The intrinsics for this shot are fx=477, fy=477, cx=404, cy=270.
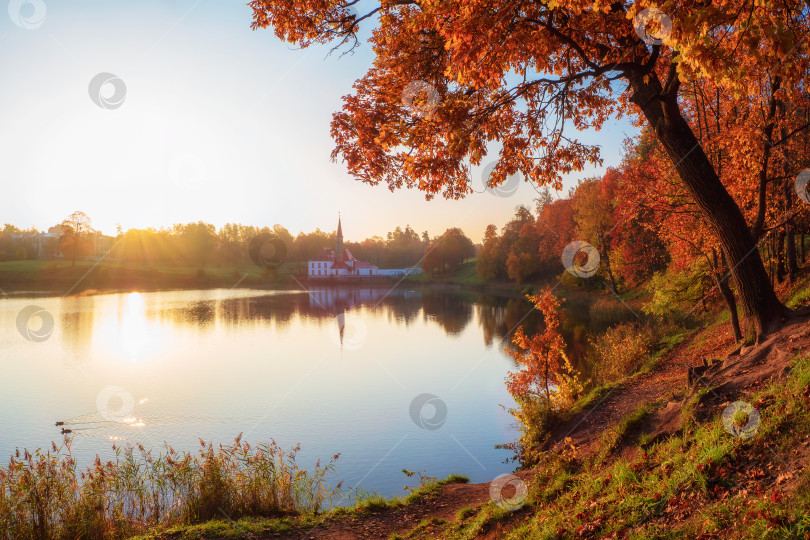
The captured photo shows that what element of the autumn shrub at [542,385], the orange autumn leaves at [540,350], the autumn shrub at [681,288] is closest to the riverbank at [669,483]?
the autumn shrub at [542,385]

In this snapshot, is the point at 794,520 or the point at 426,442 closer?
the point at 794,520

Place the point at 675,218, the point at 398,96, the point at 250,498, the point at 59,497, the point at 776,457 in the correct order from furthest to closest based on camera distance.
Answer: the point at 675,218
the point at 250,498
the point at 59,497
the point at 398,96
the point at 776,457

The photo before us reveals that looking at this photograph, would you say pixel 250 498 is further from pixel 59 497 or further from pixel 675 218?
pixel 675 218

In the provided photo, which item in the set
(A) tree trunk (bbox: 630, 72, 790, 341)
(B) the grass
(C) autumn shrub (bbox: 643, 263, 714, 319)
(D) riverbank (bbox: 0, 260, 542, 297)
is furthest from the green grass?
(D) riverbank (bbox: 0, 260, 542, 297)

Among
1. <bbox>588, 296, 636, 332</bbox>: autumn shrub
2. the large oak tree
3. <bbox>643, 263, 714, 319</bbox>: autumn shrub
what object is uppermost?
the large oak tree

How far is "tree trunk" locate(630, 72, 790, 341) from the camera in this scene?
7102mm

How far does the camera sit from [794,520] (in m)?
3.30

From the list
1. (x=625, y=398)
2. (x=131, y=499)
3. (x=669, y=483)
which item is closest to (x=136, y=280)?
(x=131, y=499)

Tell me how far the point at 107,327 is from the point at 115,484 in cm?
2812

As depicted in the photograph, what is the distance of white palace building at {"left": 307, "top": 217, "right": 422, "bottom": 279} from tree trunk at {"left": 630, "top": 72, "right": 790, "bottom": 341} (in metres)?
100

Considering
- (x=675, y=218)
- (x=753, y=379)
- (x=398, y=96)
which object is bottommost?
(x=753, y=379)

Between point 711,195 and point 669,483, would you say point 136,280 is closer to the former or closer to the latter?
point 711,195

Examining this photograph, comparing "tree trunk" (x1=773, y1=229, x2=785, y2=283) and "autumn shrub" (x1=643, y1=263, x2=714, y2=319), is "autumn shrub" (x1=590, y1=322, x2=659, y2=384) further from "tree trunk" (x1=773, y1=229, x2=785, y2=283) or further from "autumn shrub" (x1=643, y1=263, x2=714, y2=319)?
"tree trunk" (x1=773, y1=229, x2=785, y2=283)

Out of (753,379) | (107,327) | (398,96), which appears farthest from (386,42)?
(107,327)
